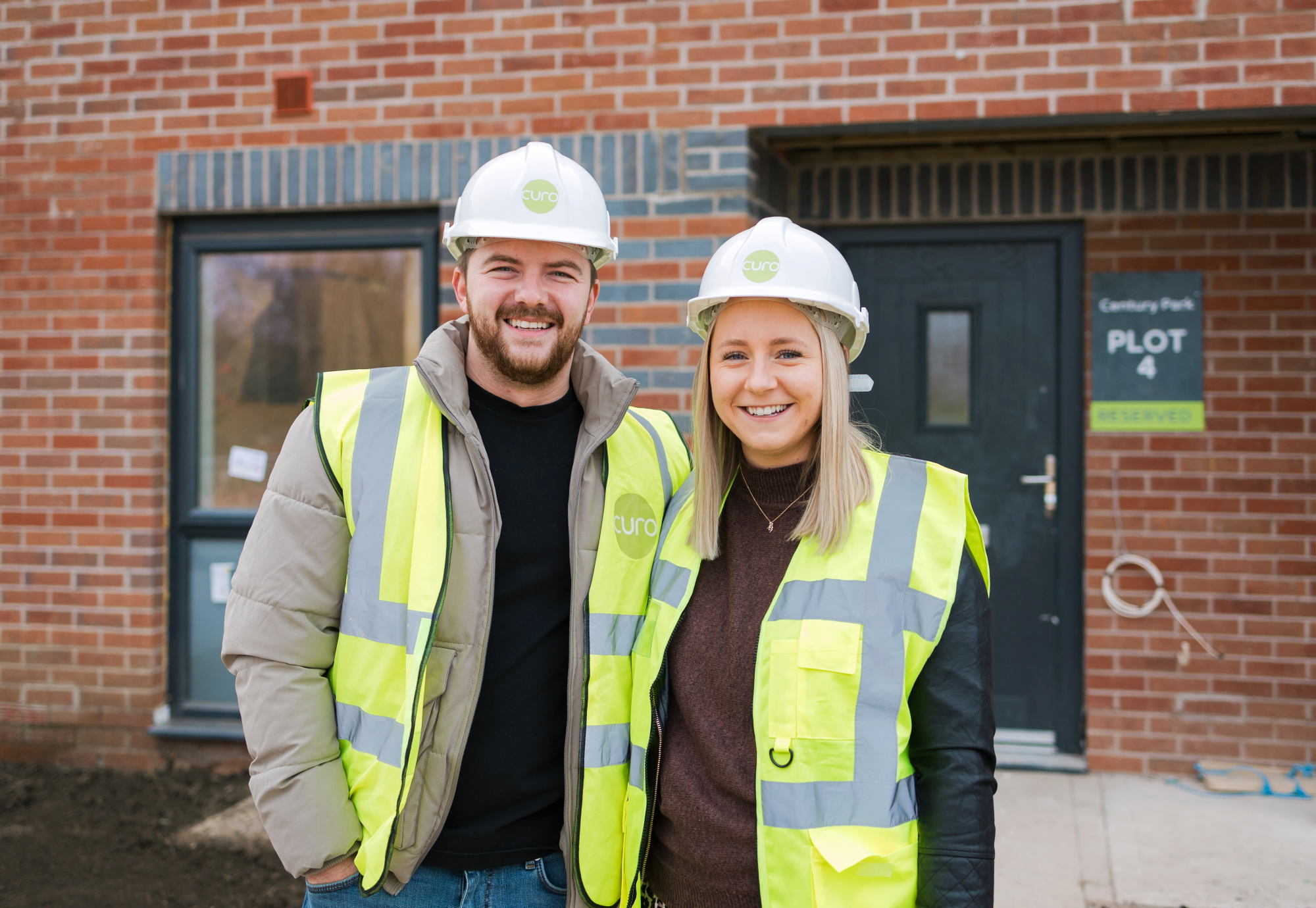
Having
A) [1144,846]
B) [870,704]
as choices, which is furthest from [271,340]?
[1144,846]

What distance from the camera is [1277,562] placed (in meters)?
4.64

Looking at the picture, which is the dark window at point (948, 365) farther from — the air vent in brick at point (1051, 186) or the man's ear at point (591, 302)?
the man's ear at point (591, 302)

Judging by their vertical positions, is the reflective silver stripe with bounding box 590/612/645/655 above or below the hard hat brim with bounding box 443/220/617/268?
below

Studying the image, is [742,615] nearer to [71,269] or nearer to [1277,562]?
[1277,562]

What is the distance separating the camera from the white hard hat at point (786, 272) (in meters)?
2.09

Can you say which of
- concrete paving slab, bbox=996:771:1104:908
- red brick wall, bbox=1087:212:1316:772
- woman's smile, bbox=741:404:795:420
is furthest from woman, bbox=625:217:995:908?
red brick wall, bbox=1087:212:1316:772

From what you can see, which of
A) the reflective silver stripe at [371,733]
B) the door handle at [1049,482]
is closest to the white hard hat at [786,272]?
the reflective silver stripe at [371,733]

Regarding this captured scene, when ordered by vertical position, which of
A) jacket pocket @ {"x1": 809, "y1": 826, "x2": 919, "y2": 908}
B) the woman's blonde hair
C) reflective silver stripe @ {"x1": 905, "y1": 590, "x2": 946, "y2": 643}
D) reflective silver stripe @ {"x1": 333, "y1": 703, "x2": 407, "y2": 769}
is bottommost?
jacket pocket @ {"x1": 809, "y1": 826, "x2": 919, "y2": 908}

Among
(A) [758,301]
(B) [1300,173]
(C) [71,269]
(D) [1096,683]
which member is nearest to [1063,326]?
(B) [1300,173]

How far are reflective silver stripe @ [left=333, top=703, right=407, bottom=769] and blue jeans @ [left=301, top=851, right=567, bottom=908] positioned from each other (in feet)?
0.90

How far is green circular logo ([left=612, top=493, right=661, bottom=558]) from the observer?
7.55 ft

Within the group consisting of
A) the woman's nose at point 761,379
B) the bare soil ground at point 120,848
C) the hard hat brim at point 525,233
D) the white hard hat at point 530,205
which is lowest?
the bare soil ground at point 120,848

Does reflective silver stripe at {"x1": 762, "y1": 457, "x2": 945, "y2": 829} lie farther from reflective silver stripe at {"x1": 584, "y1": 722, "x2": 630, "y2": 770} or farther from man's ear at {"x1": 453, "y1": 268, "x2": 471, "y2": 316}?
man's ear at {"x1": 453, "y1": 268, "x2": 471, "y2": 316}

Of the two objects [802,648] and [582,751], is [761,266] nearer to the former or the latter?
[802,648]
